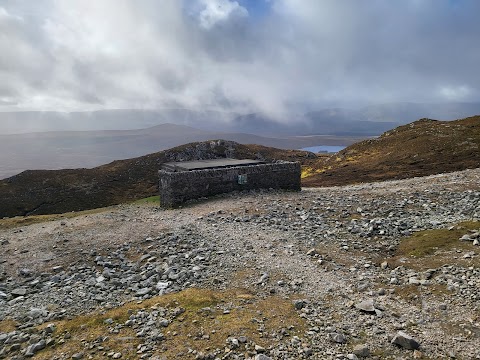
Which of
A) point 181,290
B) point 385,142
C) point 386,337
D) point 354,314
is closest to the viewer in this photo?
point 386,337

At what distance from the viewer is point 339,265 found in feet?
48.1

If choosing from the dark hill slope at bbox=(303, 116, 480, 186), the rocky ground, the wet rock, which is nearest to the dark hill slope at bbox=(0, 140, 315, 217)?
the dark hill slope at bbox=(303, 116, 480, 186)

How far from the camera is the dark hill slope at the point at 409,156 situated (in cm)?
4581

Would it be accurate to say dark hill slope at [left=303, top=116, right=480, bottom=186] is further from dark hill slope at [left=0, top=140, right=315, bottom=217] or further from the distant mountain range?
dark hill slope at [left=0, top=140, right=315, bottom=217]

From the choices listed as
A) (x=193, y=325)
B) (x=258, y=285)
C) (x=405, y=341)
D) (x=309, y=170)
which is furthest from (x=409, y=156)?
(x=193, y=325)

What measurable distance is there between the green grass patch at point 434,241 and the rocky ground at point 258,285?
3.2 inches

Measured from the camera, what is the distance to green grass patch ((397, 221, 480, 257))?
14745 millimetres

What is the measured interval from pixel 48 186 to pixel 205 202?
48.3 m

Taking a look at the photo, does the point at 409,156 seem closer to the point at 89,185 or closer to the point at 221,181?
the point at 221,181

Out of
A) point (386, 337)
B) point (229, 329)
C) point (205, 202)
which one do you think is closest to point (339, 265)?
point (386, 337)

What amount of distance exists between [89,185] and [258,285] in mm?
61065

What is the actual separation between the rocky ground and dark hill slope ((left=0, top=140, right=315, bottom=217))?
119 feet

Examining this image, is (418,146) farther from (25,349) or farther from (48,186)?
(48,186)

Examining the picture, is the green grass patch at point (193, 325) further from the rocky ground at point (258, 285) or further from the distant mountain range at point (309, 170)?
the distant mountain range at point (309, 170)
